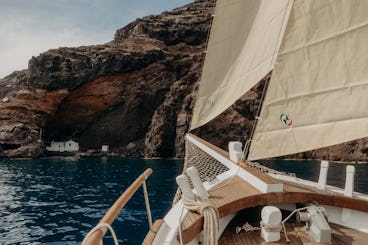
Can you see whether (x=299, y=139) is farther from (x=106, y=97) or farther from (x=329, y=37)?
(x=106, y=97)

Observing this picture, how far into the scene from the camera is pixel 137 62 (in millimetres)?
70938

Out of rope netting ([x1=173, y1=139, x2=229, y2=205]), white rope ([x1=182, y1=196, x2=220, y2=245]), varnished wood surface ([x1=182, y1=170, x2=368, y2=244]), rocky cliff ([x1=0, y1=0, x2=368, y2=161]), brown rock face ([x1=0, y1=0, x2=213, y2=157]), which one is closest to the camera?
white rope ([x1=182, y1=196, x2=220, y2=245])

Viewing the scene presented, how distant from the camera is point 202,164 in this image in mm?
9570

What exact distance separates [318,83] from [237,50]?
360 cm

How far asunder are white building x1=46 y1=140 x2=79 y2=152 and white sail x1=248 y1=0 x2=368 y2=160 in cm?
6881

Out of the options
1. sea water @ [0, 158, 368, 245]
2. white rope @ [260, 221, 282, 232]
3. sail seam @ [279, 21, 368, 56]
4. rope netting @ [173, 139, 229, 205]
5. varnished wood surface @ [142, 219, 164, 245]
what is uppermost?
sail seam @ [279, 21, 368, 56]

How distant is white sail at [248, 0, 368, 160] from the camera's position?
17.3 feet

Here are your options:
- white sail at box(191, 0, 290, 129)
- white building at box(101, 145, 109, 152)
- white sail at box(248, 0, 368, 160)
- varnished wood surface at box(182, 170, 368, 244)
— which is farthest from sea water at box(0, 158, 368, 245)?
white building at box(101, 145, 109, 152)

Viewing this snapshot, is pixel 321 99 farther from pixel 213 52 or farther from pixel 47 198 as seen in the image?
pixel 47 198

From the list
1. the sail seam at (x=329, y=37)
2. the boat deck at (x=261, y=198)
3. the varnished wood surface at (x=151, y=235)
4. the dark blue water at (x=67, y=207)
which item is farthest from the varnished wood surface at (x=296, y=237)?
the dark blue water at (x=67, y=207)

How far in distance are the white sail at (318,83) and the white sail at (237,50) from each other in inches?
44.9

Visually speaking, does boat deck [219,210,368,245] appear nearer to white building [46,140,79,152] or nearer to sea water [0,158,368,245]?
sea water [0,158,368,245]

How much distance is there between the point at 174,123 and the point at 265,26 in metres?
60.4

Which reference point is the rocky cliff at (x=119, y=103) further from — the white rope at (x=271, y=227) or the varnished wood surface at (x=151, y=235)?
the varnished wood surface at (x=151, y=235)
